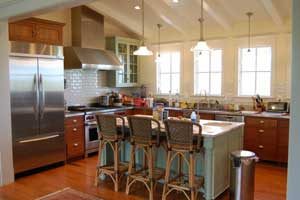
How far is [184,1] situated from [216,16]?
686 mm

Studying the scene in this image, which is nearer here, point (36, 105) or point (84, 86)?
point (36, 105)

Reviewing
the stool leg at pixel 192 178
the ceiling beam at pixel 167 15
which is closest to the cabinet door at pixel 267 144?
the stool leg at pixel 192 178

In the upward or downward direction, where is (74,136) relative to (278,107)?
downward

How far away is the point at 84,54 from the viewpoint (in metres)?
5.75

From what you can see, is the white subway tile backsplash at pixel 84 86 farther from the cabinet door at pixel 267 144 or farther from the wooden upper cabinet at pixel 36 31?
the cabinet door at pixel 267 144

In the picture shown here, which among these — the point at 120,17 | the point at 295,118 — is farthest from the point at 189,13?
the point at 295,118

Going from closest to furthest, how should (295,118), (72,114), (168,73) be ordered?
(295,118) < (72,114) < (168,73)

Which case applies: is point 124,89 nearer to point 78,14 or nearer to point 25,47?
point 78,14

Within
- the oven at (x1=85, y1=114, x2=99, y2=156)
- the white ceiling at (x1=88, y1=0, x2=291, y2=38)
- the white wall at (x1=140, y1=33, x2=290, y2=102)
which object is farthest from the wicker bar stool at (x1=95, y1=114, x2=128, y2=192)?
the white wall at (x1=140, y1=33, x2=290, y2=102)

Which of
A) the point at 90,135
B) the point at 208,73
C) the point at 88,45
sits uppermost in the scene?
the point at 88,45

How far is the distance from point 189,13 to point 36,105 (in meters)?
3.56

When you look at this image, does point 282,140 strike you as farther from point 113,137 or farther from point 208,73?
point 113,137

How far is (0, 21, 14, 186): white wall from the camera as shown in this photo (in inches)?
165

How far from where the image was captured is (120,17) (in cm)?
666
